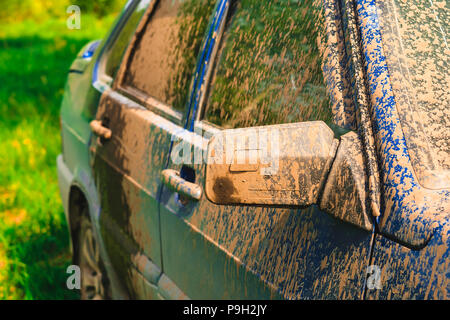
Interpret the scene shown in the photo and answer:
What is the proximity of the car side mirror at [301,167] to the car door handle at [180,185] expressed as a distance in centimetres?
52

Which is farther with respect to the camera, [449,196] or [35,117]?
[35,117]

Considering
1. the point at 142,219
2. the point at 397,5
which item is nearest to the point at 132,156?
the point at 142,219

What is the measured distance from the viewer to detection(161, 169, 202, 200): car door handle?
1.74 m

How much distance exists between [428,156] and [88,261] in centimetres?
222

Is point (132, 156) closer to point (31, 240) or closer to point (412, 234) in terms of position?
point (412, 234)

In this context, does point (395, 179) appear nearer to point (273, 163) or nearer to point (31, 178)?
point (273, 163)

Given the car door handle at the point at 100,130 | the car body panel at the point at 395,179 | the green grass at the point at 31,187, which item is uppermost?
the car body panel at the point at 395,179

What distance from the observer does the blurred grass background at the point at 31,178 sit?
11.4 ft

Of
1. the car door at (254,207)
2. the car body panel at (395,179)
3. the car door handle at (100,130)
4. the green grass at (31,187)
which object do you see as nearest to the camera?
the car body panel at (395,179)

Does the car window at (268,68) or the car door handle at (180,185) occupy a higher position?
the car window at (268,68)

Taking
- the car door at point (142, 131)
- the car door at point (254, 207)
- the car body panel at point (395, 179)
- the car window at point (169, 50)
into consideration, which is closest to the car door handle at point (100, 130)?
the car door at point (142, 131)

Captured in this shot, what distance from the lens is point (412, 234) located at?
1.12 m

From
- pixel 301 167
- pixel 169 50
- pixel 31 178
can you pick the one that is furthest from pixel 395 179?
pixel 31 178

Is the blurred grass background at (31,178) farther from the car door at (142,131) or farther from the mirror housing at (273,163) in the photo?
the mirror housing at (273,163)
